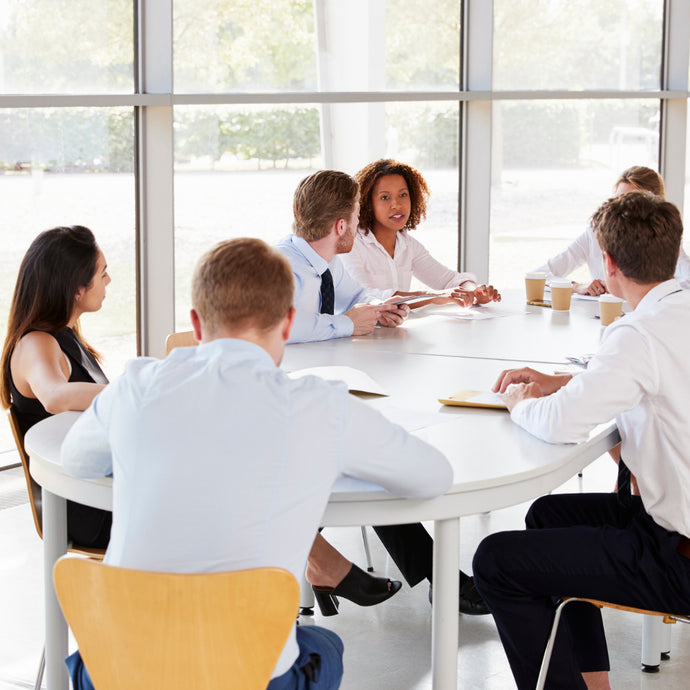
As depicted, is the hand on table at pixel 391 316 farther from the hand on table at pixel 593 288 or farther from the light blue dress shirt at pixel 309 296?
the hand on table at pixel 593 288

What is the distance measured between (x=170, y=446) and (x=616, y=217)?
3.67 ft

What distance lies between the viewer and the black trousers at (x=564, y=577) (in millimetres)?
1868

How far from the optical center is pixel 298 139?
4984mm

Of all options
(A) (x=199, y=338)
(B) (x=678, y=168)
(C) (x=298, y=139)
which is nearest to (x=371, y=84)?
(C) (x=298, y=139)

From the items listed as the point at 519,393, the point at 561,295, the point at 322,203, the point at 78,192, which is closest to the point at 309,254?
the point at 322,203

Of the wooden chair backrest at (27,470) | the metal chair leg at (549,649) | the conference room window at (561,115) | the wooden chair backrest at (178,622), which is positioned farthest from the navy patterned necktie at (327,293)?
the conference room window at (561,115)

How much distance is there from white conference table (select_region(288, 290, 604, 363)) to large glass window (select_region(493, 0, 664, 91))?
2.75m

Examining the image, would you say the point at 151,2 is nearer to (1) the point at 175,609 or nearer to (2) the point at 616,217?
(2) the point at 616,217

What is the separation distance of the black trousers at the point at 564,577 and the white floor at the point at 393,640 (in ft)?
1.61

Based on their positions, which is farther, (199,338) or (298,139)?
(298,139)

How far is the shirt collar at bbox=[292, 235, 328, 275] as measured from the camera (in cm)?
→ 313

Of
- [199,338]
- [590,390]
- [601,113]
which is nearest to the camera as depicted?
[199,338]

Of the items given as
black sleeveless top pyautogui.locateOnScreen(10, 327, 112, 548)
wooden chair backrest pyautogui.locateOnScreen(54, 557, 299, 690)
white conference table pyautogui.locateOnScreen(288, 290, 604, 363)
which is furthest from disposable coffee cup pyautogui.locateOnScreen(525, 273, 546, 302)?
wooden chair backrest pyautogui.locateOnScreen(54, 557, 299, 690)

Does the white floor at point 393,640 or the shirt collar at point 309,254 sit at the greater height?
the shirt collar at point 309,254
